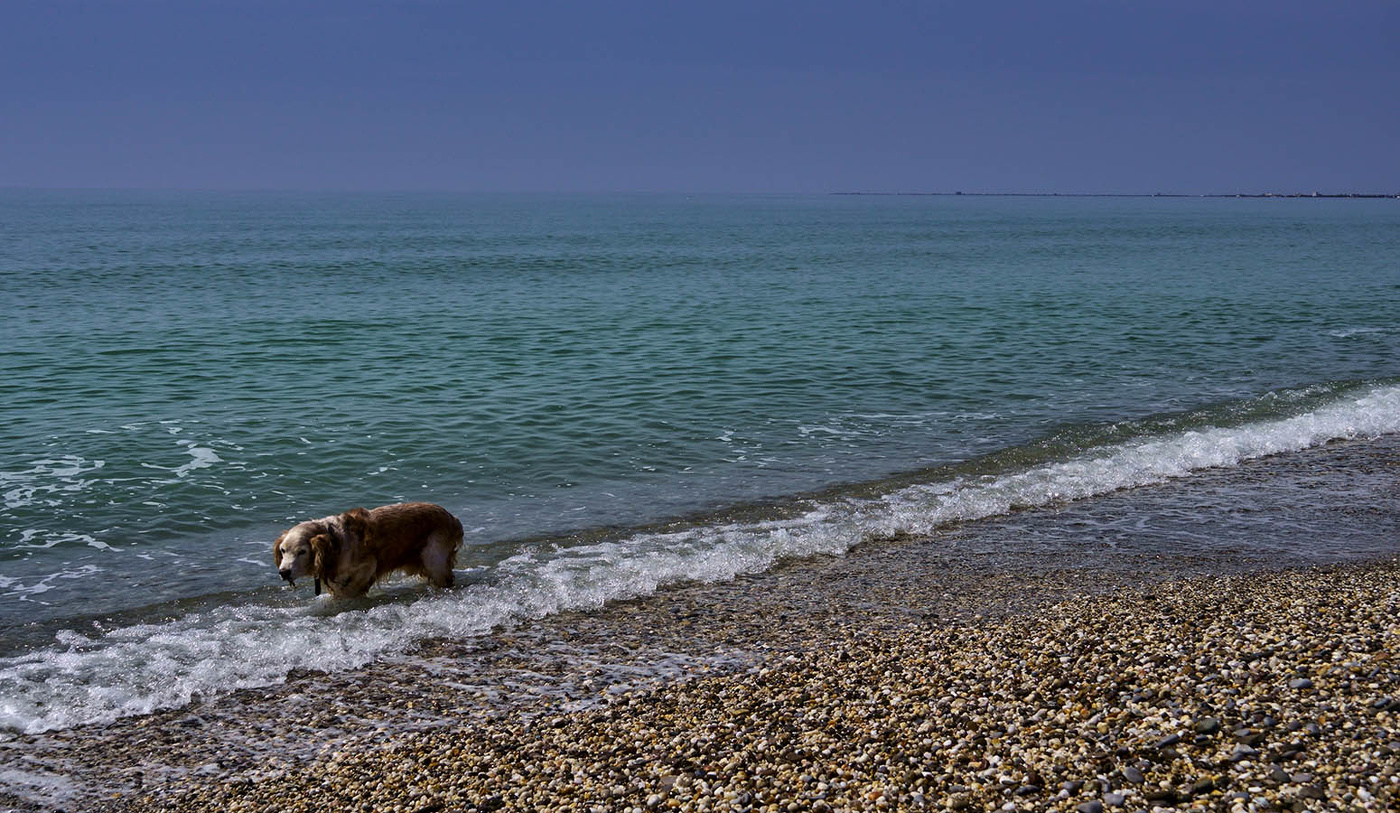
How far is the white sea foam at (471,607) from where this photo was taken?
9320 millimetres

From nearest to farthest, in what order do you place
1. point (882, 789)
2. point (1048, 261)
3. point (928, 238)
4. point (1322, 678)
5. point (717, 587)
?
point (882, 789) < point (1322, 678) < point (717, 587) < point (1048, 261) < point (928, 238)

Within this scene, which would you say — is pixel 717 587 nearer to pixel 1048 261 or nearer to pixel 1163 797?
pixel 1163 797

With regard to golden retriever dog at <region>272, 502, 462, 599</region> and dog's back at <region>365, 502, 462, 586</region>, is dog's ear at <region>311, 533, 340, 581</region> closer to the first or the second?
golden retriever dog at <region>272, 502, 462, 599</region>

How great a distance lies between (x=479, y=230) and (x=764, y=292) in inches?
2797

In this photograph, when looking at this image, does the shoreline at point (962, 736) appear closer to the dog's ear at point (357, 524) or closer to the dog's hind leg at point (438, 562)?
the dog's ear at point (357, 524)

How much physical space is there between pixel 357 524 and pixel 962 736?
21.8ft

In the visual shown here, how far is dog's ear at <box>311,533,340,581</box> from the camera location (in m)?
10.6

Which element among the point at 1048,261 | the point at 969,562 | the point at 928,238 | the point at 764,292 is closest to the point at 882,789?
the point at 969,562

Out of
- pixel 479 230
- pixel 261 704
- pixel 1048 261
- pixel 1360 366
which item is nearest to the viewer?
pixel 261 704

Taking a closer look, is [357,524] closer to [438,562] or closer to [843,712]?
[438,562]

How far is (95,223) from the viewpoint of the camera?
11600 centimetres

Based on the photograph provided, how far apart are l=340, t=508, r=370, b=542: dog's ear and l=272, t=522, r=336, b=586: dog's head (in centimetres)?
25

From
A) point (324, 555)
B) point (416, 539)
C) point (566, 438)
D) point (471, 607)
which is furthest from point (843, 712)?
point (566, 438)

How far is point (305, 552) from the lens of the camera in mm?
10602
